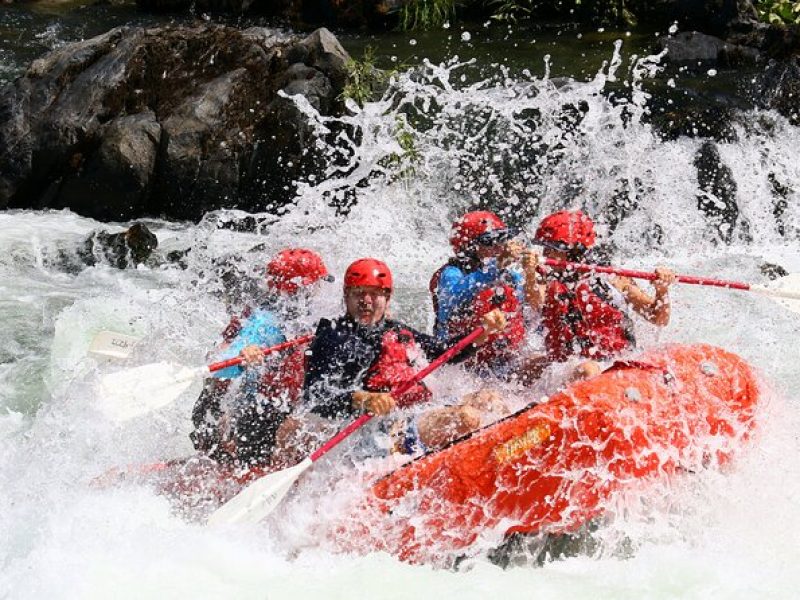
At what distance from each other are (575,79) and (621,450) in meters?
6.88

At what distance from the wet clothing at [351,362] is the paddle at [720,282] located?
0.90 m

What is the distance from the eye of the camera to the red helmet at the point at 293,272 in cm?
535

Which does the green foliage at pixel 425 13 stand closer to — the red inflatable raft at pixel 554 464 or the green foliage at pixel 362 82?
the green foliage at pixel 362 82

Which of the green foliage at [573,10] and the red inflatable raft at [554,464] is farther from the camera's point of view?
the green foliage at [573,10]

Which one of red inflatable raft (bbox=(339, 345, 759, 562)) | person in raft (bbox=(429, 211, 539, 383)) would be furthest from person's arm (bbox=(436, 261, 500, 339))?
red inflatable raft (bbox=(339, 345, 759, 562))

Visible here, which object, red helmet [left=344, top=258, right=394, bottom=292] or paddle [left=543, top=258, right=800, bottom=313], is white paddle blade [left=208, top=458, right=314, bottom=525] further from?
paddle [left=543, top=258, right=800, bottom=313]

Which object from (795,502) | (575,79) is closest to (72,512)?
(795,502)

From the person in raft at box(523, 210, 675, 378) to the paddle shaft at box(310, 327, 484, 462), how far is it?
559mm

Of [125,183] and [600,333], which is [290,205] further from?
[600,333]

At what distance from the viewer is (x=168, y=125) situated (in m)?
9.58

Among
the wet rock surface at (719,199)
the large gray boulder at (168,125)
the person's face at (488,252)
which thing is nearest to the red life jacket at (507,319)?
the person's face at (488,252)

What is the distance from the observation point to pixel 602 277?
523 cm

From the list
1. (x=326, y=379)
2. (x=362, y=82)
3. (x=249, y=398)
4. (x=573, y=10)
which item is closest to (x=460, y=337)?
(x=326, y=379)

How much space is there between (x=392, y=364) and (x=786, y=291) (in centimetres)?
218
